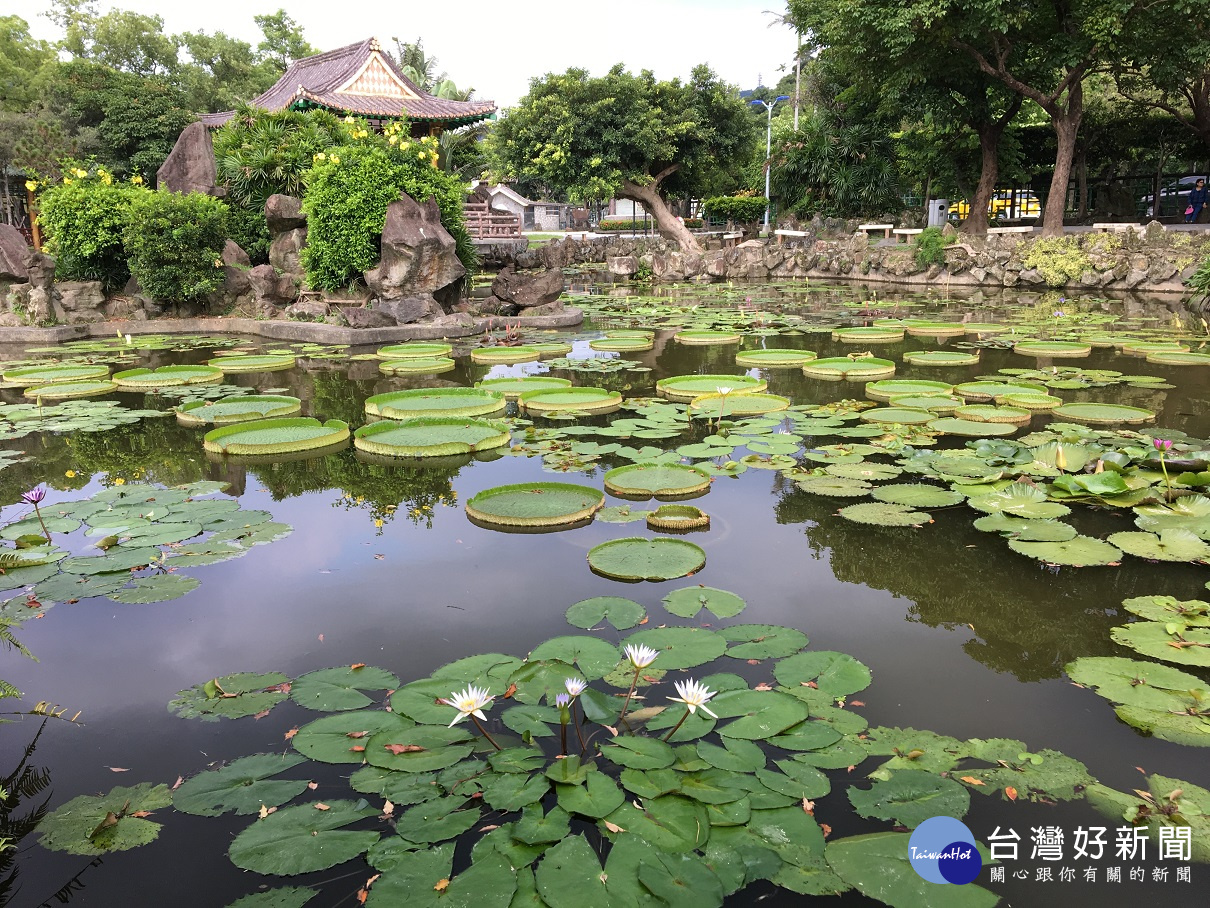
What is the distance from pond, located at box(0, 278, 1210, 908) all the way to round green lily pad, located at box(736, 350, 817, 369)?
1.98 meters

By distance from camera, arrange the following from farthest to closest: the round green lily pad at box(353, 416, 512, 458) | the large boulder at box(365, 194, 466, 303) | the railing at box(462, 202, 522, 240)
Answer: the railing at box(462, 202, 522, 240) → the large boulder at box(365, 194, 466, 303) → the round green lily pad at box(353, 416, 512, 458)

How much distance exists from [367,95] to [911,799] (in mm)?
26458

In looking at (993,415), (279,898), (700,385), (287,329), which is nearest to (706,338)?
(700,385)

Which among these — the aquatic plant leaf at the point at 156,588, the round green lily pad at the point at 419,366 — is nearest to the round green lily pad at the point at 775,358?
the round green lily pad at the point at 419,366

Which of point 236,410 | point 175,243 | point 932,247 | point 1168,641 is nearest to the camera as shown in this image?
point 1168,641

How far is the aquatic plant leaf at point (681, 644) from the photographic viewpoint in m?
2.64

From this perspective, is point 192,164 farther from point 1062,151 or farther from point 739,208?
point 739,208

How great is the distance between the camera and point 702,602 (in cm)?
308

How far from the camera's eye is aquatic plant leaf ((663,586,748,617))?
302cm

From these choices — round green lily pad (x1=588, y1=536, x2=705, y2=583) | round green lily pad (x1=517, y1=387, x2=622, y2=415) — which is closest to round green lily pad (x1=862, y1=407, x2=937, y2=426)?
round green lily pad (x1=517, y1=387, x2=622, y2=415)

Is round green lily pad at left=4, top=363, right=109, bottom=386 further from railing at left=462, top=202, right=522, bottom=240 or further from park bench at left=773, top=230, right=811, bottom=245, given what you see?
park bench at left=773, top=230, right=811, bottom=245

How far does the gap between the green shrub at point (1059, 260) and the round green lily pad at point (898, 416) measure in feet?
45.0

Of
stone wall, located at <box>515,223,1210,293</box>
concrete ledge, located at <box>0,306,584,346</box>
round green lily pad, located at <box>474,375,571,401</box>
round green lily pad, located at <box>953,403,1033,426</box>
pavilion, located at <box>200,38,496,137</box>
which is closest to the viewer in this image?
round green lily pad, located at <box>953,403,1033,426</box>

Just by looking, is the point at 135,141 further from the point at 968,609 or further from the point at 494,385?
the point at 968,609
